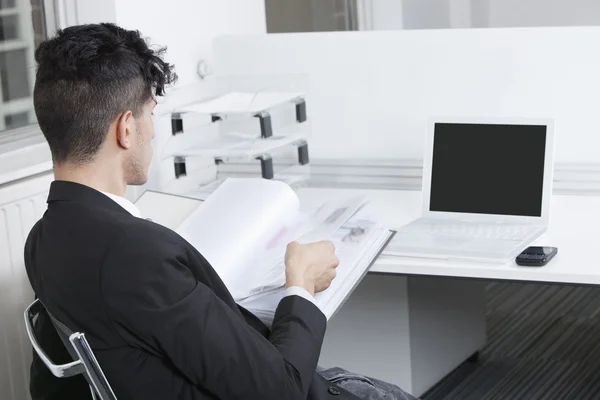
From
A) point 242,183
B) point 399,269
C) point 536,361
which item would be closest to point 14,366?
point 242,183

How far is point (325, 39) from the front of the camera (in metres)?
2.57

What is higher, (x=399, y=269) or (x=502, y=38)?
(x=502, y=38)

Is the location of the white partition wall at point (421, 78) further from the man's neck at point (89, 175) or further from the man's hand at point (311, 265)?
the man's neck at point (89, 175)

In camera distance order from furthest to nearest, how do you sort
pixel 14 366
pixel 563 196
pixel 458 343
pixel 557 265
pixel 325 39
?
pixel 458 343 < pixel 325 39 < pixel 563 196 < pixel 14 366 < pixel 557 265

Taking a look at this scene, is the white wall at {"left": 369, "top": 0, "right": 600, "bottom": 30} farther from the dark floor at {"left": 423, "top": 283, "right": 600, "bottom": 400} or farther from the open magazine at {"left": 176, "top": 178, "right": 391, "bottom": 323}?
the open magazine at {"left": 176, "top": 178, "right": 391, "bottom": 323}

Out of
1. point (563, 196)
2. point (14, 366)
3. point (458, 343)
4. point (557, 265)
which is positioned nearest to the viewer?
point (557, 265)

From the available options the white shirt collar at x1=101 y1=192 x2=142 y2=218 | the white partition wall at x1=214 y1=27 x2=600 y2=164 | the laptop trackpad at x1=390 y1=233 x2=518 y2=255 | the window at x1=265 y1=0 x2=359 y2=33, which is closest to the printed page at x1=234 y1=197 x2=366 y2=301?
the laptop trackpad at x1=390 y1=233 x2=518 y2=255

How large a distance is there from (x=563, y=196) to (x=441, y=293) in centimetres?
47

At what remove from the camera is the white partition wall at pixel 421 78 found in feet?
7.68

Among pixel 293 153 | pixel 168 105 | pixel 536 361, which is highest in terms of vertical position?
pixel 168 105

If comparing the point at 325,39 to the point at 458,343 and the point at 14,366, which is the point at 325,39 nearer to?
the point at 458,343

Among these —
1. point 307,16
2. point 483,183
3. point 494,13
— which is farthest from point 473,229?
point 494,13

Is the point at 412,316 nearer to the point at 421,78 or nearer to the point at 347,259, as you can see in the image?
the point at 421,78

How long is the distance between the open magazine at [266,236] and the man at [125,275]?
4.5 inches
